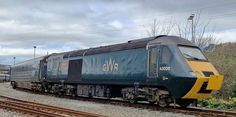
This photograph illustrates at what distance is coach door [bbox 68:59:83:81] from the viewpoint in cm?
2646

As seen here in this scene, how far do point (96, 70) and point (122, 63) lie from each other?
3312mm

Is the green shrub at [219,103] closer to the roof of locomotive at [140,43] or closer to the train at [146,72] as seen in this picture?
the train at [146,72]

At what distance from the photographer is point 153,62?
1845 cm

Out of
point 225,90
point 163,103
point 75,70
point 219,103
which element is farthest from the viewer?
point 75,70

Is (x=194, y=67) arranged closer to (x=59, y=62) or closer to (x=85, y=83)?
A: (x=85, y=83)

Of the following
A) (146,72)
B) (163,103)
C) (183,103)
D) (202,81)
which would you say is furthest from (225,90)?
(202,81)

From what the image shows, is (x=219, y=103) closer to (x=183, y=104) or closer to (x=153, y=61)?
(x=183, y=104)

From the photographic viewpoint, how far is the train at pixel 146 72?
55.8ft

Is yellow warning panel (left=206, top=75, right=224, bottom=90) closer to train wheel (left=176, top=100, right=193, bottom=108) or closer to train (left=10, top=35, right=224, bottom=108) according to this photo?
train (left=10, top=35, right=224, bottom=108)

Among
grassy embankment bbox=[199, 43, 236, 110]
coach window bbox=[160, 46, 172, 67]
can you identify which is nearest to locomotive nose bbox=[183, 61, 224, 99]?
coach window bbox=[160, 46, 172, 67]

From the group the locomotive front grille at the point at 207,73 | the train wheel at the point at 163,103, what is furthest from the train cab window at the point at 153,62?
the locomotive front grille at the point at 207,73

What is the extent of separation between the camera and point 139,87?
1936 centimetres

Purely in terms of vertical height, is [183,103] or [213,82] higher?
[213,82]

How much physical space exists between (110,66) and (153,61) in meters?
4.41
